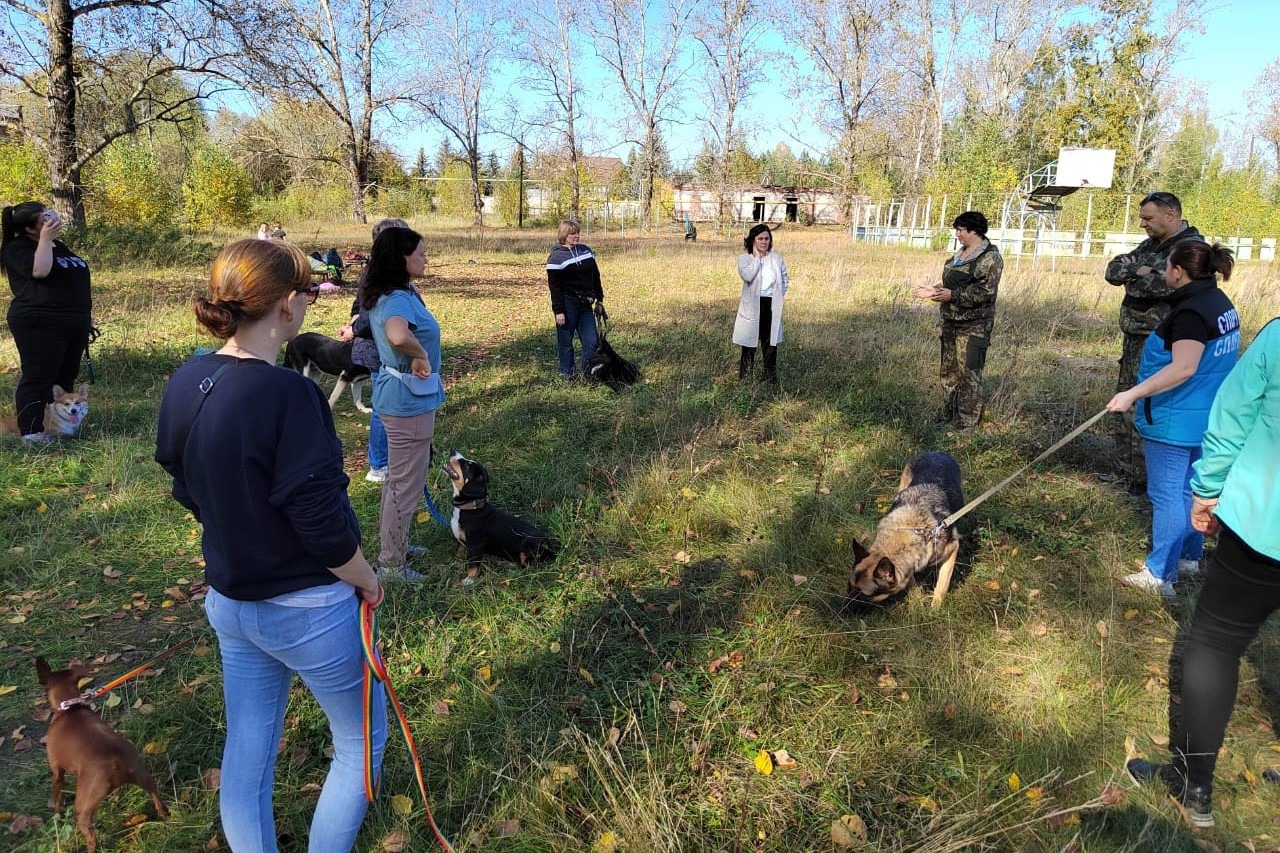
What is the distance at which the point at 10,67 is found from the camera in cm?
1381

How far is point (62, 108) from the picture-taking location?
14016 millimetres

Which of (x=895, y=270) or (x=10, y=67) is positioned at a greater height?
(x=10, y=67)

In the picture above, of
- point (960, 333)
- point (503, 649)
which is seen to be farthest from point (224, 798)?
point (960, 333)

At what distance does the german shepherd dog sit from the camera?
22.5ft

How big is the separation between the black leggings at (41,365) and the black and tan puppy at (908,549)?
20.4 ft

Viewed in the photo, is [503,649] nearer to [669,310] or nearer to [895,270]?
[669,310]

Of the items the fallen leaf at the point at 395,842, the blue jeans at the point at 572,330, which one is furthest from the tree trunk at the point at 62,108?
the fallen leaf at the point at 395,842

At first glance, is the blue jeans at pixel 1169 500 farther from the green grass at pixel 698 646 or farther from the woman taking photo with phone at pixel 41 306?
the woman taking photo with phone at pixel 41 306

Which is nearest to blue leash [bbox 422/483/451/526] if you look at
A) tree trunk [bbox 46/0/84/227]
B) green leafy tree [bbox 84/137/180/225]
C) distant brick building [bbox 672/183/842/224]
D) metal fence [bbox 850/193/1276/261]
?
tree trunk [bbox 46/0/84/227]

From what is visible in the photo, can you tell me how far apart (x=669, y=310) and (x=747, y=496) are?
7.70 m

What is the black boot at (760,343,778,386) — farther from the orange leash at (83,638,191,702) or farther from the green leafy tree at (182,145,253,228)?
the green leafy tree at (182,145,253,228)

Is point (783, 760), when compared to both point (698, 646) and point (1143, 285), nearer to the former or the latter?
point (698, 646)

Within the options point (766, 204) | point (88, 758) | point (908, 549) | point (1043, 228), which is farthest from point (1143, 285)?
point (766, 204)

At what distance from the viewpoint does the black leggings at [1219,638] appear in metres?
2.19
